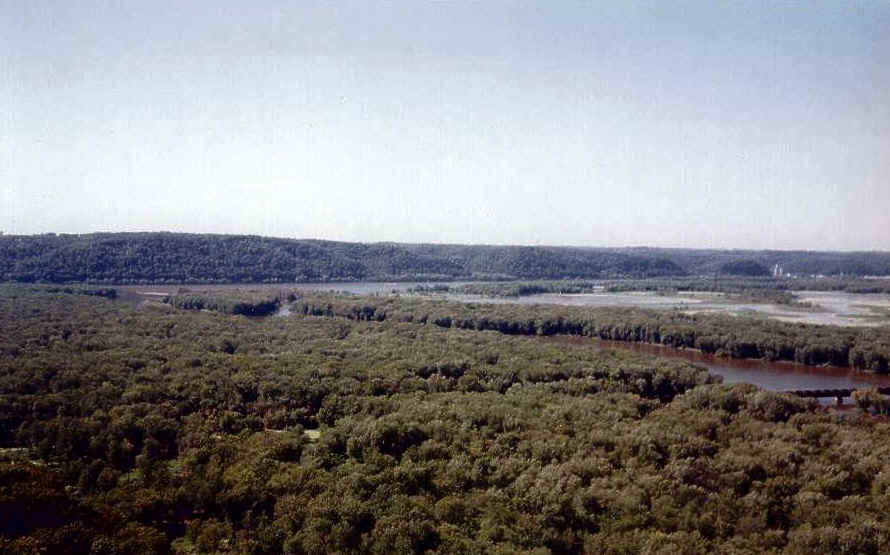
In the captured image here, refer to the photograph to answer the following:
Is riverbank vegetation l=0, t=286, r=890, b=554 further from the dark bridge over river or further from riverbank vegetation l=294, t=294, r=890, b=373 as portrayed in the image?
riverbank vegetation l=294, t=294, r=890, b=373

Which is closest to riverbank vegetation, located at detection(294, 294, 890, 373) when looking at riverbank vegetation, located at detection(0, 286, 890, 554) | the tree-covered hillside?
riverbank vegetation, located at detection(0, 286, 890, 554)

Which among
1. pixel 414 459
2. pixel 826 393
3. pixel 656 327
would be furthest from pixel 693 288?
pixel 414 459

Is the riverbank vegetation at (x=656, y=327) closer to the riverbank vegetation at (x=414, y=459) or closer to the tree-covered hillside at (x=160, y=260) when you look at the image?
the riverbank vegetation at (x=414, y=459)

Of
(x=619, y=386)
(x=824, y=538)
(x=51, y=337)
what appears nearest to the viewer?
(x=824, y=538)

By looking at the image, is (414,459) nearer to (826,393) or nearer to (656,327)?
(826,393)

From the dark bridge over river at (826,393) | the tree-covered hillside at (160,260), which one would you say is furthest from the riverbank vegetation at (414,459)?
the tree-covered hillside at (160,260)

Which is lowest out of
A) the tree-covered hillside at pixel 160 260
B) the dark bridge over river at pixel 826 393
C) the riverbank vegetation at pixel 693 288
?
the dark bridge over river at pixel 826 393

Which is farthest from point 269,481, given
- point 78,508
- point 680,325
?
point 680,325

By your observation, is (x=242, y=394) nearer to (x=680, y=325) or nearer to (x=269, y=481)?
(x=269, y=481)
